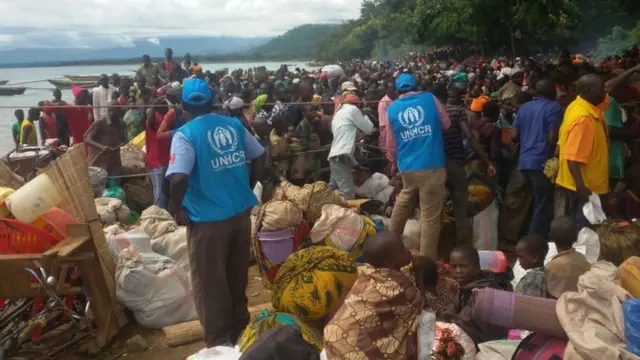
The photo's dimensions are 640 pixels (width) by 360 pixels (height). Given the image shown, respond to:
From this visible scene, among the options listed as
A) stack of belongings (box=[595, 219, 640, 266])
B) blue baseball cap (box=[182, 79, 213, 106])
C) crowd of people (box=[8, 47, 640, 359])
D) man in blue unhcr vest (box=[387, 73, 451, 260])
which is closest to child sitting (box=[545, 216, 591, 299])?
crowd of people (box=[8, 47, 640, 359])

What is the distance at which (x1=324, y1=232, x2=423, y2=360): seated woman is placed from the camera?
2.79m

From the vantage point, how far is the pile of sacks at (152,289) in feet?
15.5

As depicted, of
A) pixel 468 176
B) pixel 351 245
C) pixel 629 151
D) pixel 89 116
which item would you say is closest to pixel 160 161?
pixel 351 245

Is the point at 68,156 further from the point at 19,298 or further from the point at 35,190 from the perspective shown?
the point at 19,298

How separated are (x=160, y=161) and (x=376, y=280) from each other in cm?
435

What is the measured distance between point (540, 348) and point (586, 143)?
7.93 feet

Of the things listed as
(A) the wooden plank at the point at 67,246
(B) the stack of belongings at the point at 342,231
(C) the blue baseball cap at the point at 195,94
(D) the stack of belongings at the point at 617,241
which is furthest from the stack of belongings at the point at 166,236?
(D) the stack of belongings at the point at 617,241

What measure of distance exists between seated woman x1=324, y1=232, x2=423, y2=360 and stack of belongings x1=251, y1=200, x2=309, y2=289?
222 cm

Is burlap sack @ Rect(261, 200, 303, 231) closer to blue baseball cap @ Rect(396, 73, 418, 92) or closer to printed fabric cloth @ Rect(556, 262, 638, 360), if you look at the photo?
blue baseball cap @ Rect(396, 73, 418, 92)

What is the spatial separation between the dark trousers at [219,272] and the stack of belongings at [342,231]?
1025mm

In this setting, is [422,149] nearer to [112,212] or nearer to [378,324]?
[378,324]

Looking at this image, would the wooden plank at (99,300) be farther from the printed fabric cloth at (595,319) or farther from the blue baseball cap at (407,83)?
the printed fabric cloth at (595,319)

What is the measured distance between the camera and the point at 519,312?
2.64 meters

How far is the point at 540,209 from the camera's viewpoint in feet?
18.2
